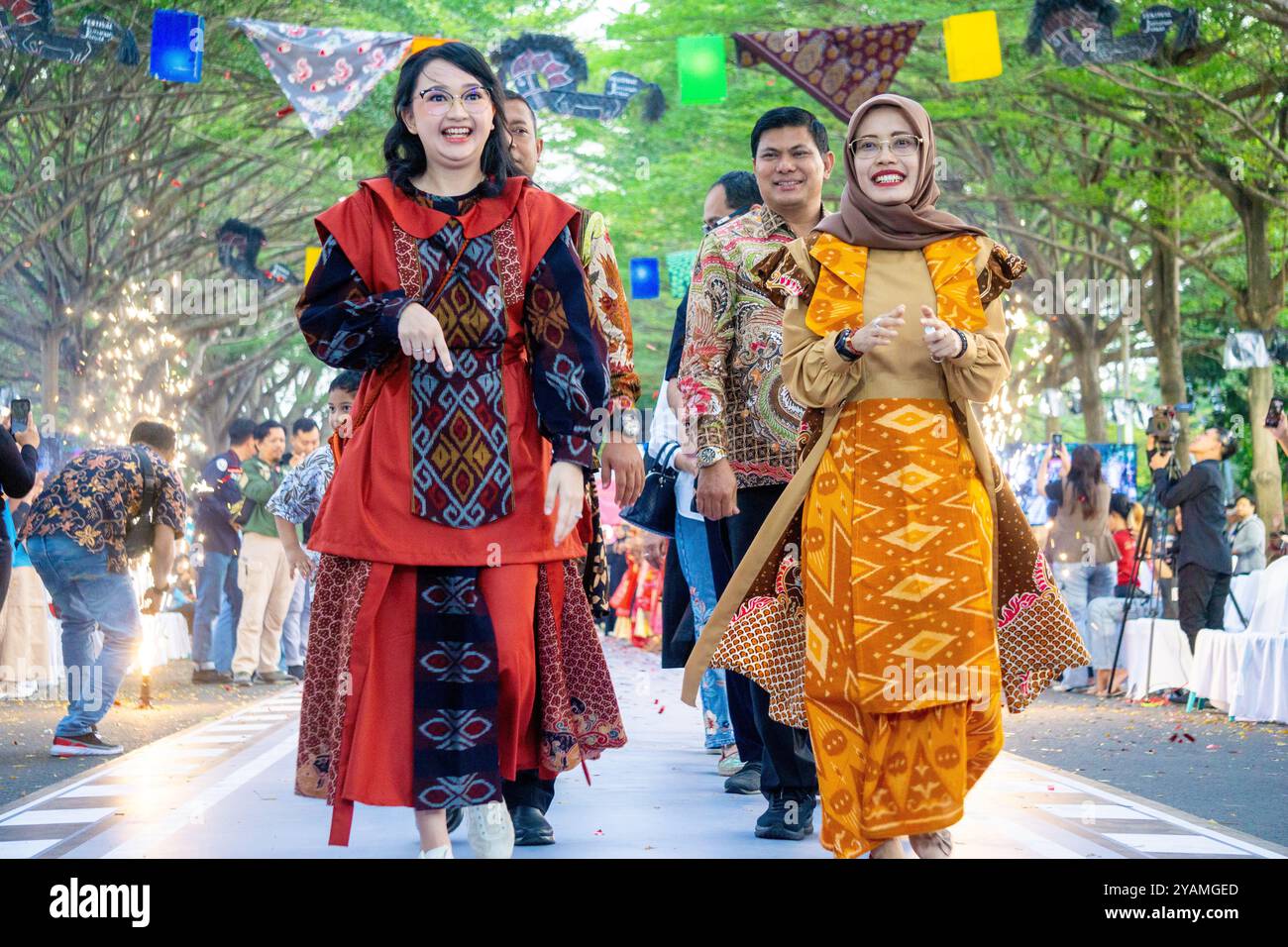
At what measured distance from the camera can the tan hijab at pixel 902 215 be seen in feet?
14.8

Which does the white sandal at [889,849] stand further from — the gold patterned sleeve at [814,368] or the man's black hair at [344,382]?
the man's black hair at [344,382]

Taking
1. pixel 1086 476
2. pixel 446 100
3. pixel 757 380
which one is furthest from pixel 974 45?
pixel 446 100

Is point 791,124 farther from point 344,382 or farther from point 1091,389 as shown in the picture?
point 1091,389

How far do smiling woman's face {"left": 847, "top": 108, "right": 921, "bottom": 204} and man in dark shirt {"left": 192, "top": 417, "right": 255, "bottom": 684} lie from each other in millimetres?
10643

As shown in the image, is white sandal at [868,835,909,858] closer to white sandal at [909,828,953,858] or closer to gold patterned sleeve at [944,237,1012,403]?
white sandal at [909,828,953,858]

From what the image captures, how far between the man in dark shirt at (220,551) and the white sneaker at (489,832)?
35.3 feet

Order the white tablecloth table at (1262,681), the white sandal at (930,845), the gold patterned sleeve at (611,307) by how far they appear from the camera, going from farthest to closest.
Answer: the white tablecloth table at (1262,681)
the gold patterned sleeve at (611,307)
the white sandal at (930,845)

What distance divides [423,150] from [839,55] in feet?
39.1

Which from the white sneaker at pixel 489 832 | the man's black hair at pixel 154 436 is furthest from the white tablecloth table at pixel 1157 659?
the white sneaker at pixel 489 832

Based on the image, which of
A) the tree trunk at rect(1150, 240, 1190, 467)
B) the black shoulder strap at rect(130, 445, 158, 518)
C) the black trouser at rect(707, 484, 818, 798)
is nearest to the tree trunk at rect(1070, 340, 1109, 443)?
the tree trunk at rect(1150, 240, 1190, 467)

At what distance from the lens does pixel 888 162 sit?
4504mm

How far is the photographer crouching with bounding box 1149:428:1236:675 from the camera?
12.0 metres
